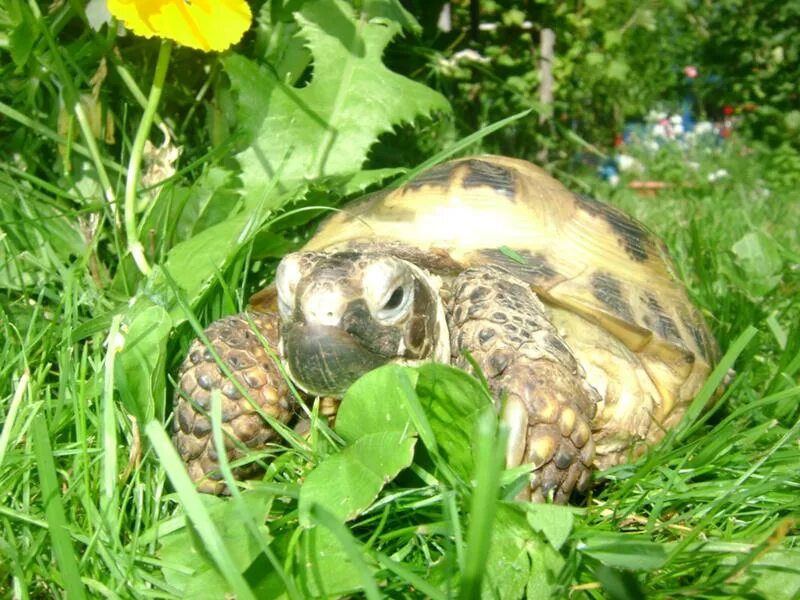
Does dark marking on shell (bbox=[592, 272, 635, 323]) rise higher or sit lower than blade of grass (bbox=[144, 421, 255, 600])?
lower

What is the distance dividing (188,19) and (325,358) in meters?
0.99

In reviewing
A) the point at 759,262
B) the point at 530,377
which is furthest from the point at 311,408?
the point at 759,262

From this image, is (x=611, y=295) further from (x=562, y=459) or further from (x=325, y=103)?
(x=325, y=103)

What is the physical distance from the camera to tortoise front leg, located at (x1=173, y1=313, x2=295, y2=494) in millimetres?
1701

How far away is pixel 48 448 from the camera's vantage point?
1.28 m

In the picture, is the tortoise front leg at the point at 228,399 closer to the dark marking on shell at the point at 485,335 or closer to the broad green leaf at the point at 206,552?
the broad green leaf at the point at 206,552

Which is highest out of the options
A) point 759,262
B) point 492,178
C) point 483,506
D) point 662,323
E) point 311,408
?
point 483,506

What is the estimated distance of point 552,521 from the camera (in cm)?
123

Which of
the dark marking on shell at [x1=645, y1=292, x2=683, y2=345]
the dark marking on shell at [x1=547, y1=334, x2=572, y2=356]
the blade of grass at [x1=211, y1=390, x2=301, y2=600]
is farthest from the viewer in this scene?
the dark marking on shell at [x1=645, y1=292, x2=683, y2=345]

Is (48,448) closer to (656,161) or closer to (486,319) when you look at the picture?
(486,319)

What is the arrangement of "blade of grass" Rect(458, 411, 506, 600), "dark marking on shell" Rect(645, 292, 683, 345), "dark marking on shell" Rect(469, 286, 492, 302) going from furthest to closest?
"dark marking on shell" Rect(645, 292, 683, 345)
"dark marking on shell" Rect(469, 286, 492, 302)
"blade of grass" Rect(458, 411, 506, 600)

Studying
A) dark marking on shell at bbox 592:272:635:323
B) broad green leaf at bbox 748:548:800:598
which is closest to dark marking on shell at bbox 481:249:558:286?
dark marking on shell at bbox 592:272:635:323

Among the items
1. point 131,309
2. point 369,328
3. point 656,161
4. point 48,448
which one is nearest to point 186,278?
point 131,309

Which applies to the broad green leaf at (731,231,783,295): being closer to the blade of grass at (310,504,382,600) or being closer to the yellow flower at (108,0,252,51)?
the yellow flower at (108,0,252,51)
